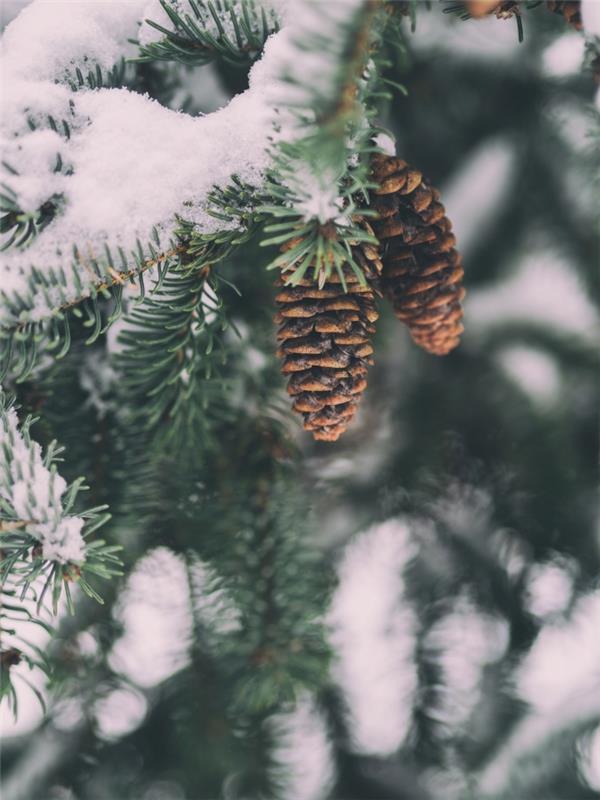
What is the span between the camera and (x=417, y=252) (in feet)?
1.86

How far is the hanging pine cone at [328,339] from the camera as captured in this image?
50 centimetres

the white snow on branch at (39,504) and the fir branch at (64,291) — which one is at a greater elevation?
the fir branch at (64,291)

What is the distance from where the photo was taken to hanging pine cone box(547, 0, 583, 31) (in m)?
0.49

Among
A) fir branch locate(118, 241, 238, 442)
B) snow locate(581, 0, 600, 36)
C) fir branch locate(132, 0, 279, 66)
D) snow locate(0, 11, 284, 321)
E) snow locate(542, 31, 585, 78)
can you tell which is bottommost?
fir branch locate(118, 241, 238, 442)

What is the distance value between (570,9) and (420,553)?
723 mm

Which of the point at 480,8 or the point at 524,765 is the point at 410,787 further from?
the point at 480,8

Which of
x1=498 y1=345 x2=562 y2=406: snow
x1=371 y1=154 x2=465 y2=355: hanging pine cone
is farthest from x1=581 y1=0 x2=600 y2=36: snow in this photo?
x1=498 y1=345 x2=562 y2=406: snow

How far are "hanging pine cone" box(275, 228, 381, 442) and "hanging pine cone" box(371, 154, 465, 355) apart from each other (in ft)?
0.16

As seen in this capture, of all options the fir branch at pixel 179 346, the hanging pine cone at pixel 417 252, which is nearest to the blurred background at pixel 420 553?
the fir branch at pixel 179 346

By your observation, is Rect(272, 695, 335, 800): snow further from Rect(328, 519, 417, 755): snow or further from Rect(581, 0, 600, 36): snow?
Rect(581, 0, 600, 36): snow

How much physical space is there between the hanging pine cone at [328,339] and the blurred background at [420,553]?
0.88ft

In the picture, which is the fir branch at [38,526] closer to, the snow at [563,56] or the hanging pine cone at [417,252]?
the hanging pine cone at [417,252]

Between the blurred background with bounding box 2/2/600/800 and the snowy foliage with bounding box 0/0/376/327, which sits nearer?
the snowy foliage with bounding box 0/0/376/327

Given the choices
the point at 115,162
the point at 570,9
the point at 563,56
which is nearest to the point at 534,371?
the point at 563,56
